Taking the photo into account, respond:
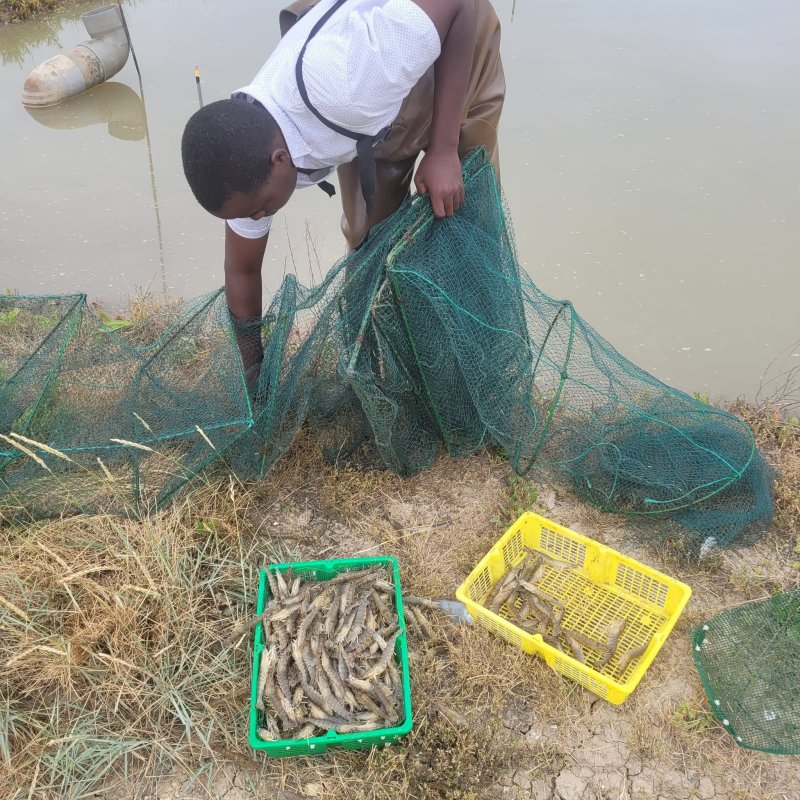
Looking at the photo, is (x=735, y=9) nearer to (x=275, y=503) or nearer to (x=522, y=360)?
(x=522, y=360)

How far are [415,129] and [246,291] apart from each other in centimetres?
85

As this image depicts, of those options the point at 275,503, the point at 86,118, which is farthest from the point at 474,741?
the point at 86,118

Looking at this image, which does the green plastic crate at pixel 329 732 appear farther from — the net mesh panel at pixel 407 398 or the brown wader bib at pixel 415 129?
the brown wader bib at pixel 415 129

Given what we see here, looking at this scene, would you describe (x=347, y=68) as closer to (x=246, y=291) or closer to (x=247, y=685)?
(x=246, y=291)

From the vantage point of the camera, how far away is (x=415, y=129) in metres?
2.64

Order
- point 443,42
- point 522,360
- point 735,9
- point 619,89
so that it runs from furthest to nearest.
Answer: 1. point 735,9
2. point 619,89
3. point 522,360
4. point 443,42

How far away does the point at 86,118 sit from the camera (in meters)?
6.64

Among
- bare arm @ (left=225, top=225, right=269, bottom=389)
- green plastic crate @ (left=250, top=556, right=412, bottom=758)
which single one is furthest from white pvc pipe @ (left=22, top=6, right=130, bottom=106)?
green plastic crate @ (left=250, top=556, right=412, bottom=758)

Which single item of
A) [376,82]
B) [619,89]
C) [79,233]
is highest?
[376,82]

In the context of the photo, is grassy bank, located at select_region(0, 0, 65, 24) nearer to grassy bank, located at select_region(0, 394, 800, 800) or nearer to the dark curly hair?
grassy bank, located at select_region(0, 394, 800, 800)

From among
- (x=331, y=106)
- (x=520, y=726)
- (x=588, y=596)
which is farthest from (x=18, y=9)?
(x=520, y=726)

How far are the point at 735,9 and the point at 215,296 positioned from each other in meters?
7.22

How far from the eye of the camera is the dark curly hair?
195cm

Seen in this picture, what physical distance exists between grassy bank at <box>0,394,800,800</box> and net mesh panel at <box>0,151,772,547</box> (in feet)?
0.55
